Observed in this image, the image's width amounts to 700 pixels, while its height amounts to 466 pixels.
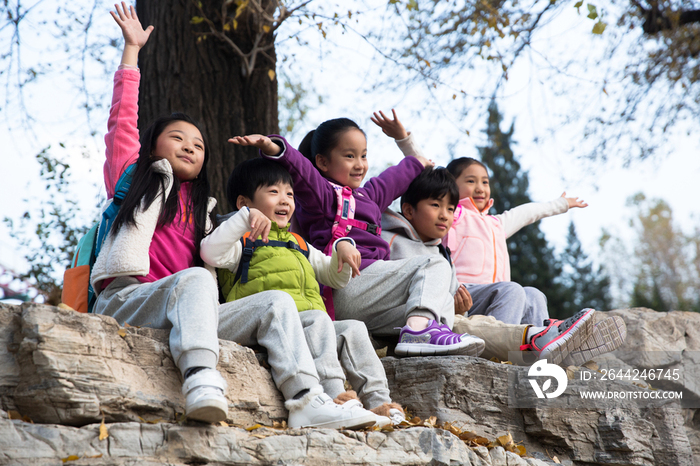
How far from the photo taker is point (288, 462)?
7.48 feet

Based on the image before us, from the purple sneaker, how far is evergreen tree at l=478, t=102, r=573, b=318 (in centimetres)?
1601

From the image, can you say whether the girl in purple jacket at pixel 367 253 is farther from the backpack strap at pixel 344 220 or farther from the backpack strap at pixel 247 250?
the backpack strap at pixel 247 250

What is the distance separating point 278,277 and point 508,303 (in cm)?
179

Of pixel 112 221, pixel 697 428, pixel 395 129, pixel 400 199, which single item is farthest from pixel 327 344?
pixel 697 428

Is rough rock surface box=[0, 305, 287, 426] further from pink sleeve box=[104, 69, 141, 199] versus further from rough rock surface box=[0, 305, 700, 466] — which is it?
pink sleeve box=[104, 69, 141, 199]

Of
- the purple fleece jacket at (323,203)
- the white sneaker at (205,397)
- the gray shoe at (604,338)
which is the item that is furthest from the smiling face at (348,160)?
the white sneaker at (205,397)

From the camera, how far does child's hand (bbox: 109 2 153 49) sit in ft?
11.4

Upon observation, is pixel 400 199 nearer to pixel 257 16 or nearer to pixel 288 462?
pixel 257 16

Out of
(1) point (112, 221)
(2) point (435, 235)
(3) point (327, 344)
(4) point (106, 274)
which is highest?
(2) point (435, 235)

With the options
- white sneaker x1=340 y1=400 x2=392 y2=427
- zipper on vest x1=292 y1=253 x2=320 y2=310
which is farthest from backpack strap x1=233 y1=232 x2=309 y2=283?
white sneaker x1=340 y1=400 x2=392 y2=427

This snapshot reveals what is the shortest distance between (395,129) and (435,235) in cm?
94

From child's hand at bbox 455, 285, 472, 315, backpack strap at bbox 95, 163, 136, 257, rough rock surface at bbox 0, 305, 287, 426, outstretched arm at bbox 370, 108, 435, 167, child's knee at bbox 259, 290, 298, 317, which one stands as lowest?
rough rock surface at bbox 0, 305, 287, 426

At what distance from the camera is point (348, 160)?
3971 mm

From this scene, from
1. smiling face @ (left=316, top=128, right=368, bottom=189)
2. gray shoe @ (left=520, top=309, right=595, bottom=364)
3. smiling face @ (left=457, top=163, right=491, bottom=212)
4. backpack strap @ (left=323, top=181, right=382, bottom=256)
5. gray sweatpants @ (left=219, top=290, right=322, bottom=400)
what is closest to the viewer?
gray sweatpants @ (left=219, top=290, right=322, bottom=400)
